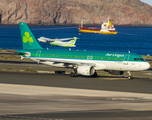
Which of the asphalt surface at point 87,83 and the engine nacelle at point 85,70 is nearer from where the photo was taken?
the asphalt surface at point 87,83

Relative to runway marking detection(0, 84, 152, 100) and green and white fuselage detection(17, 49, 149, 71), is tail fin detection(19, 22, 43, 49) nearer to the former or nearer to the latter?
green and white fuselage detection(17, 49, 149, 71)

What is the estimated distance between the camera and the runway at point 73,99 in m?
22.1

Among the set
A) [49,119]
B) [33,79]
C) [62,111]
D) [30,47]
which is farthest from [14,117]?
[30,47]

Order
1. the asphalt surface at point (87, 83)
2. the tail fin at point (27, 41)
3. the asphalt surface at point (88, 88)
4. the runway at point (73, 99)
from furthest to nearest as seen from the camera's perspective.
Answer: the tail fin at point (27, 41)
the asphalt surface at point (87, 83)
the runway at point (73, 99)
the asphalt surface at point (88, 88)

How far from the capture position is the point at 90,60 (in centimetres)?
4562

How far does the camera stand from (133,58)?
143 feet

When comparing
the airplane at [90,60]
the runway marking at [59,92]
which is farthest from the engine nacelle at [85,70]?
the runway marking at [59,92]

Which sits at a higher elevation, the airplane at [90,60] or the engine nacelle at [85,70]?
the airplane at [90,60]

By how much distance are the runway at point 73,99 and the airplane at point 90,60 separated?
2781 millimetres

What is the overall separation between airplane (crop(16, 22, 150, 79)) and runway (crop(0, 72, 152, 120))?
2.78 m

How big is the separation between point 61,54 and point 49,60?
244 cm

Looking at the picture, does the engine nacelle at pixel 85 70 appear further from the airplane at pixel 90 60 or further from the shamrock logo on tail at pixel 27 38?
the shamrock logo on tail at pixel 27 38

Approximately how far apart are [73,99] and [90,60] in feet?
58.1

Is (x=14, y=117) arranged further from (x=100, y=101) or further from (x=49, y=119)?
(x=100, y=101)
